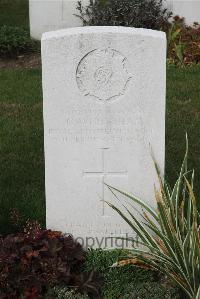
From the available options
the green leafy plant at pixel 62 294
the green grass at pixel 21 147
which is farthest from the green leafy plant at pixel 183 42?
the green leafy plant at pixel 62 294

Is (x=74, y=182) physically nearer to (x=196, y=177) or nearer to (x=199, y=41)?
(x=196, y=177)

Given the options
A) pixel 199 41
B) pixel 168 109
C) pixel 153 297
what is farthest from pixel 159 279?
pixel 199 41

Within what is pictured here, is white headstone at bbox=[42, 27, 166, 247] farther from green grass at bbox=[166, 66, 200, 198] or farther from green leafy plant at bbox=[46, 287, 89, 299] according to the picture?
green grass at bbox=[166, 66, 200, 198]

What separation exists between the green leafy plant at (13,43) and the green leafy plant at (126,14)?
3.29 feet

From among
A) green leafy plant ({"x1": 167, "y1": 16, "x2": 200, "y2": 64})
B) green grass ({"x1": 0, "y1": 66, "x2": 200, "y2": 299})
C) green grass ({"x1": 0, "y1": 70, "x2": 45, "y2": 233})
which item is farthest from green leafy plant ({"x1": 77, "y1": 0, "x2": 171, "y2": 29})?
green grass ({"x1": 0, "y1": 70, "x2": 45, "y2": 233})

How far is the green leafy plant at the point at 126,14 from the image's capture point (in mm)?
10062

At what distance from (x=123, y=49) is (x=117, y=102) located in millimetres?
347

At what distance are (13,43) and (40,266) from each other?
251 inches

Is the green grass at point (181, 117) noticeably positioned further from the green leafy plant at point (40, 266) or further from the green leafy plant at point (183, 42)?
the green leafy plant at point (40, 266)

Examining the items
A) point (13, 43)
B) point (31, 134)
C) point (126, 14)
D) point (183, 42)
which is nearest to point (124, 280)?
point (31, 134)

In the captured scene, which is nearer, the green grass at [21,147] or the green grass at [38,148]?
the green grass at [38,148]

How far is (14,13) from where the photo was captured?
13484 mm

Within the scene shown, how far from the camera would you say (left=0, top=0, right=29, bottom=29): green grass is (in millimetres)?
12430

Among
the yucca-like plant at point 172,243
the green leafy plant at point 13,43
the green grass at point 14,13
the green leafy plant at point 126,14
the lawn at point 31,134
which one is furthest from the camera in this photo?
the green grass at point 14,13
